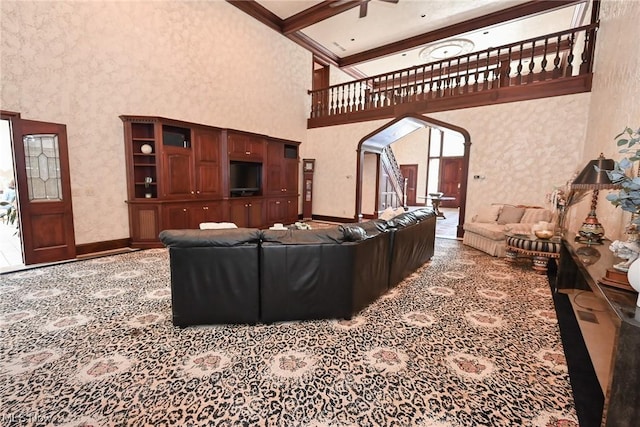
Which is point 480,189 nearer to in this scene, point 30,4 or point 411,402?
point 411,402

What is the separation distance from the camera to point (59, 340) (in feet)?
7.52

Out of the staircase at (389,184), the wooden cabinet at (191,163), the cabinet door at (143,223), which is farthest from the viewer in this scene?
the staircase at (389,184)

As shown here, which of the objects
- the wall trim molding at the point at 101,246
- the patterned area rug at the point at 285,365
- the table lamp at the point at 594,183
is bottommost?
the patterned area rug at the point at 285,365

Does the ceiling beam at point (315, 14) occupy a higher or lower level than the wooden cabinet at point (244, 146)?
higher

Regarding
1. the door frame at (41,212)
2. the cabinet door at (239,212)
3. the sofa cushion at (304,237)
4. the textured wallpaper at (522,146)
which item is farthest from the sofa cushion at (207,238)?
the textured wallpaper at (522,146)

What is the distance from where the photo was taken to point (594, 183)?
8.71 ft

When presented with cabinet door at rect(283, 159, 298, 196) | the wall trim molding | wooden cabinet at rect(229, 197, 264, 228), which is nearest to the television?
wooden cabinet at rect(229, 197, 264, 228)

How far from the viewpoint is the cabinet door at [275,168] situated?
7281mm

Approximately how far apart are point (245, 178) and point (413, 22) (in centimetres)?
586

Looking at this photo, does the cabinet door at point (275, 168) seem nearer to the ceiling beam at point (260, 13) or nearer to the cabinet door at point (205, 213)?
the cabinet door at point (205, 213)

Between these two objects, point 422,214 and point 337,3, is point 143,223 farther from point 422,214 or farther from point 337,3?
point 337,3

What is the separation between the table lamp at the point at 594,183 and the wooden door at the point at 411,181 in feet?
36.3

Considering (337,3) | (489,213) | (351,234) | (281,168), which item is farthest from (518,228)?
(337,3)

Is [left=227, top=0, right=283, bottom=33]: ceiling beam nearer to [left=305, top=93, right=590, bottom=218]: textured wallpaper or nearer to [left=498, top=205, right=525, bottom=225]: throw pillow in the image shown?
[left=305, top=93, right=590, bottom=218]: textured wallpaper
